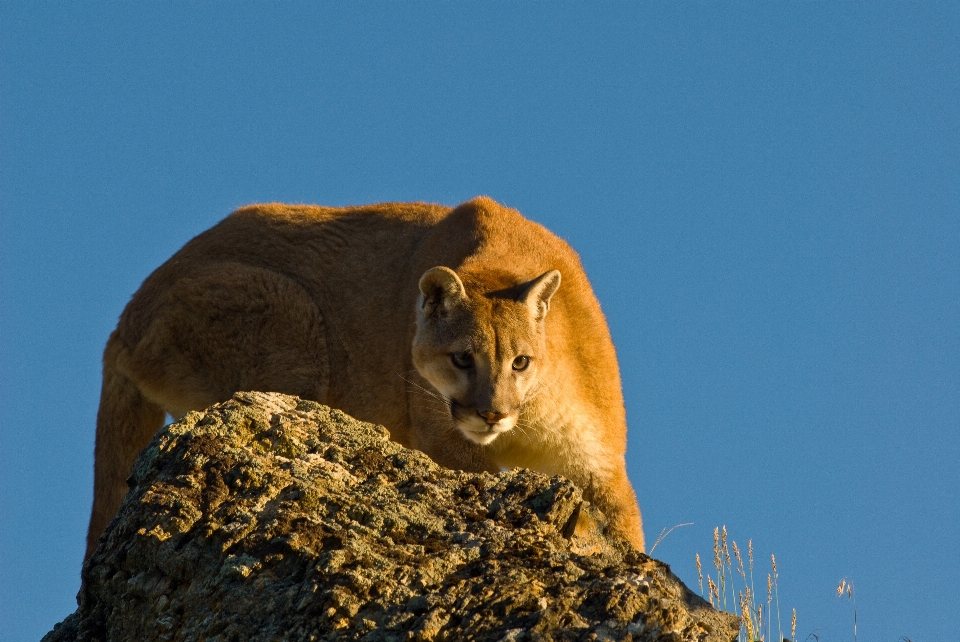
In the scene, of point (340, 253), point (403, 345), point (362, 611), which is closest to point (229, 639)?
point (362, 611)

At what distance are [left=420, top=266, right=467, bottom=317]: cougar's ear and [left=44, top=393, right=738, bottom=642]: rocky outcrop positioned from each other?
3.58m

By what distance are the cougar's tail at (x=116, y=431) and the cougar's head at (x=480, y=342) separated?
7.57 feet

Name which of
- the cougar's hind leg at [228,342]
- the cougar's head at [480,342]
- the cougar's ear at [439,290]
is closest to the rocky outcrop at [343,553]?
the cougar's head at [480,342]

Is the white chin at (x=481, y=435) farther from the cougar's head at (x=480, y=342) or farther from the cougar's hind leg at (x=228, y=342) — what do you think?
the cougar's hind leg at (x=228, y=342)

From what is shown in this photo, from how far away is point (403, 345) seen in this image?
10.1m

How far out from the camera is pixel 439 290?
9.24 meters

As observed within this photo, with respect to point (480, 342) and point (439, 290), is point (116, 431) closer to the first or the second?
point (439, 290)

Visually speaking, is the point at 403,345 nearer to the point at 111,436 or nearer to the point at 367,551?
the point at 111,436

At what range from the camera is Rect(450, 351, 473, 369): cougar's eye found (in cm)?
911

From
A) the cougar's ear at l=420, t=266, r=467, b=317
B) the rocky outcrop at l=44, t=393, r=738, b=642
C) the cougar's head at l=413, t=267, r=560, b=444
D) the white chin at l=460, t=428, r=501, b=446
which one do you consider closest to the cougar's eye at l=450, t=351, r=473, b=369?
the cougar's head at l=413, t=267, r=560, b=444

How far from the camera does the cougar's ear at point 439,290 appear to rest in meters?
9.02

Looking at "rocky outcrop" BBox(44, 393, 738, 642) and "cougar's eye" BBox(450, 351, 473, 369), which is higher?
"cougar's eye" BBox(450, 351, 473, 369)

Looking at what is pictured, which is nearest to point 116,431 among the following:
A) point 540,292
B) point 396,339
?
point 396,339

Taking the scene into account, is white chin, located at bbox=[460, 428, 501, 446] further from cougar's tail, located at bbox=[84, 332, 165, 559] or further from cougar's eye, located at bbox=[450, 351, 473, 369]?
cougar's tail, located at bbox=[84, 332, 165, 559]
